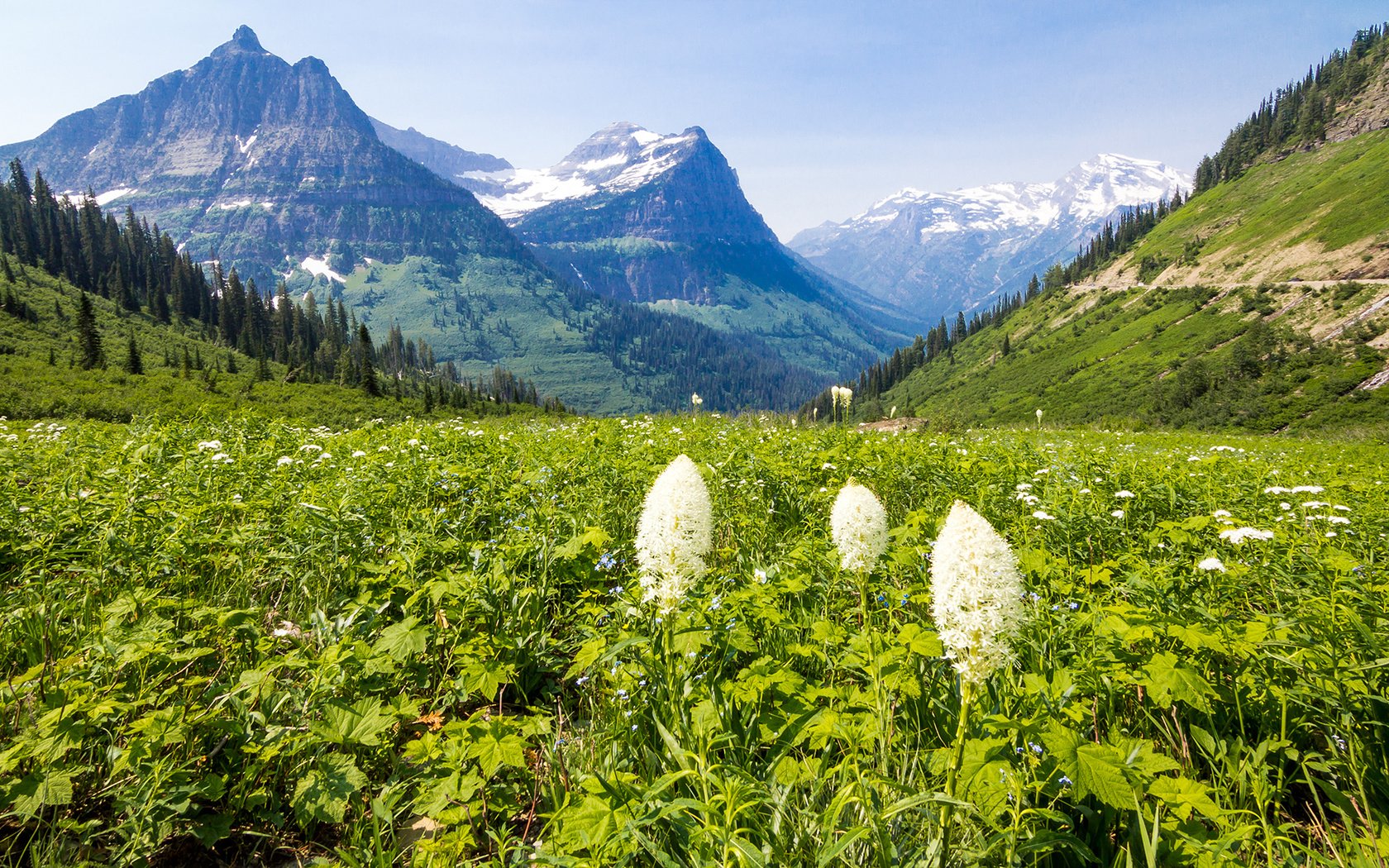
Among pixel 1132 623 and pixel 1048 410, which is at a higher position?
pixel 1132 623

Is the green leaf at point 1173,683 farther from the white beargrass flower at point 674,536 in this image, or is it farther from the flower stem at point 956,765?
the white beargrass flower at point 674,536

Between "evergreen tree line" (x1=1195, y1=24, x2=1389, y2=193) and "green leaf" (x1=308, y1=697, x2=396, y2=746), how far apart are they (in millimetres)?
255456

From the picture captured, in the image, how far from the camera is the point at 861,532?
380 cm

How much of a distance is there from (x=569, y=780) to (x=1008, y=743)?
2566mm

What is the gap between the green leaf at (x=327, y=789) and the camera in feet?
10.2

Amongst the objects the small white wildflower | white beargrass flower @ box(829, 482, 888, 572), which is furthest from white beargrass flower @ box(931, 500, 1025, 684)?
the small white wildflower

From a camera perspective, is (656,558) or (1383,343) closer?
(656,558)

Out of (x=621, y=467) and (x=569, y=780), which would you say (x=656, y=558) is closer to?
(x=569, y=780)

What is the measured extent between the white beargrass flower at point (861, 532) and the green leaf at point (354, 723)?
2983mm

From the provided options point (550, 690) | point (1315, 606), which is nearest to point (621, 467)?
point (550, 690)

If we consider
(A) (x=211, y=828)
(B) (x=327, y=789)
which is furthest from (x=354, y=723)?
(A) (x=211, y=828)

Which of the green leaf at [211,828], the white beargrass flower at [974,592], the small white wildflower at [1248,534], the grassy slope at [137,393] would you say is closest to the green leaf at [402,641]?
the green leaf at [211,828]

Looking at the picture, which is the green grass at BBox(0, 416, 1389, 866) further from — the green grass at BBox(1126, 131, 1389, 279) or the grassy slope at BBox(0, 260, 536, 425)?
the green grass at BBox(1126, 131, 1389, 279)

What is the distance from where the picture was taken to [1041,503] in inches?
295
